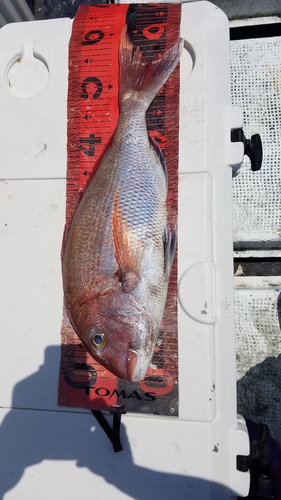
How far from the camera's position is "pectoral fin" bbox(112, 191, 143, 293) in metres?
1.43

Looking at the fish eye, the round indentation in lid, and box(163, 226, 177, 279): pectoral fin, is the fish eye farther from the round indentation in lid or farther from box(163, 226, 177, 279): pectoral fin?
the round indentation in lid

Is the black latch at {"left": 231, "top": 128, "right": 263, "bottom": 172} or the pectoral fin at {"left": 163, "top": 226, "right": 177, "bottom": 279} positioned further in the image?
the black latch at {"left": 231, "top": 128, "right": 263, "bottom": 172}

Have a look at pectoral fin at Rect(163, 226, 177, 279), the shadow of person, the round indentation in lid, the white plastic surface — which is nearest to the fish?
pectoral fin at Rect(163, 226, 177, 279)

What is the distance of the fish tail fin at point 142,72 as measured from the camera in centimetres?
165

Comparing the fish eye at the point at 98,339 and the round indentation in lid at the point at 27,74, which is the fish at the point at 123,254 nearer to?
the fish eye at the point at 98,339

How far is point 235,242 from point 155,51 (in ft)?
3.82

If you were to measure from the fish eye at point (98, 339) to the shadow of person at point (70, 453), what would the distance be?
0.27m

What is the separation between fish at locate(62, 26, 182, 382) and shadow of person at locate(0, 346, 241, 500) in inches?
12.3

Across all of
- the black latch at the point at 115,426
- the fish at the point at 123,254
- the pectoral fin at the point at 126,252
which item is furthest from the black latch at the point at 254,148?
the black latch at the point at 115,426

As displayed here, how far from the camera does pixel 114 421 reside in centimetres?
150

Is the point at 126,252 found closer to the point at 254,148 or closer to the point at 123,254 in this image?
the point at 123,254

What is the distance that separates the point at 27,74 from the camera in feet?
5.98

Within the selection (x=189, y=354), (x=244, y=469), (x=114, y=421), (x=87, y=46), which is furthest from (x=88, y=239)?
(x=244, y=469)

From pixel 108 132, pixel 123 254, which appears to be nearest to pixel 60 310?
pixel 123 254
